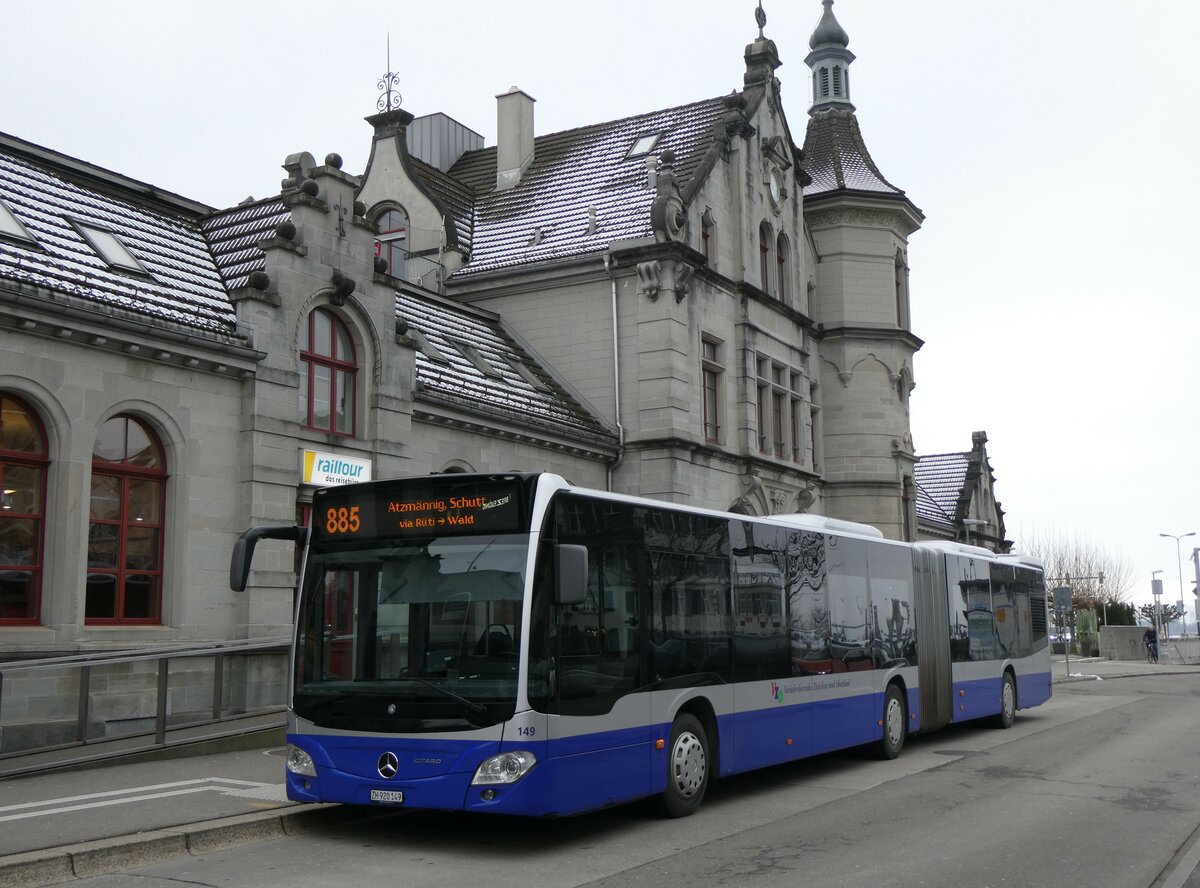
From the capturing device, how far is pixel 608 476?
27.8m

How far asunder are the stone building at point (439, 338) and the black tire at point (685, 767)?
740cm

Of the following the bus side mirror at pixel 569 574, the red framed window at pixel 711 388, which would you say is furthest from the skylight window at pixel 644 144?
the bus side mirror at pixel 569 574

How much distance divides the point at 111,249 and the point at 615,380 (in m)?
12.8

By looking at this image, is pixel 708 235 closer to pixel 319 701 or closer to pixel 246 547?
pixel 246 547

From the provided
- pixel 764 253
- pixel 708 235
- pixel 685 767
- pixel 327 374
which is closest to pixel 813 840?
pixel 685 767

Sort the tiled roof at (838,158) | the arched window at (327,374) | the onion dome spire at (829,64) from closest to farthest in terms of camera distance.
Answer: the arched window at (327,374), the tiled roof at (838,158), the onion dome spire at (829,64)

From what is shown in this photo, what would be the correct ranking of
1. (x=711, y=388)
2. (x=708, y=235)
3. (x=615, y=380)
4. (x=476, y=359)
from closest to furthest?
(x=476, y=359), (x=615, y=380), (x=711, y=388), (x=708, y=235)

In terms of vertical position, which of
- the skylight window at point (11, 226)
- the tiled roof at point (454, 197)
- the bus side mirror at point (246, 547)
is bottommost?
the bus side mirror at point (246, 547)

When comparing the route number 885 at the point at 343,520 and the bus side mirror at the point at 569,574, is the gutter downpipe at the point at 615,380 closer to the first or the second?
the route number 885 at the point at 343,520

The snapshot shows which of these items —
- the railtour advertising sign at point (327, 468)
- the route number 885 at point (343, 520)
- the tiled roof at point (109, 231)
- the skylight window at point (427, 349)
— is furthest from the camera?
the skylight window at point (427, 349)

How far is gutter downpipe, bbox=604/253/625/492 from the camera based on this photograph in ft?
91.4

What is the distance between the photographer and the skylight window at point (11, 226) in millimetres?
16281

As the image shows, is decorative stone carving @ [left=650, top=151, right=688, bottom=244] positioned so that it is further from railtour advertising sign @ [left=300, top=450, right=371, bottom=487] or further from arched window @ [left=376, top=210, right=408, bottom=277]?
railtour advertising sign @ [left=300, top=450, right=371, bottom=487]

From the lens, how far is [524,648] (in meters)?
9.82
